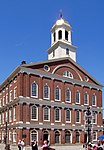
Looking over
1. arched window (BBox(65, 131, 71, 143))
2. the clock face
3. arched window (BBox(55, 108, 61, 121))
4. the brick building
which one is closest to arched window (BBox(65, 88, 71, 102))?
the brick building

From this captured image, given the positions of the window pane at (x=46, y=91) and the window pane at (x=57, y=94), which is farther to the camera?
the window pane at (x=57, y=94)

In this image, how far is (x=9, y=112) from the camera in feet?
177

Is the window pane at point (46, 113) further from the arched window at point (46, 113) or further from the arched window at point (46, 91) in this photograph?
the arched window at point (46, 91)

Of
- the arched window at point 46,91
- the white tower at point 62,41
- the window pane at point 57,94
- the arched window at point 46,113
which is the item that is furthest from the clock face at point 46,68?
the white tower at point 62,41

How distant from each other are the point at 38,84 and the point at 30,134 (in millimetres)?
8213

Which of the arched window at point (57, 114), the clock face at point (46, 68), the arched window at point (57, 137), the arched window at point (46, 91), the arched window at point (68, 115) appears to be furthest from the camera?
the arched window at point (68, 115)

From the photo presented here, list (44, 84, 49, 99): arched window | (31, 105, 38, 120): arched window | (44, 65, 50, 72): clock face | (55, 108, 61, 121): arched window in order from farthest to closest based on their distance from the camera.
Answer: (55, 108, 61, 121): arched window
(44, 65, 50, 72): clock face
(44, 84, 49, 99): arched window
(31, 105, 38, 120): arched window

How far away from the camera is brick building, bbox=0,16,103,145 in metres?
48.5

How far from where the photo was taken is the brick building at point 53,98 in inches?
1908

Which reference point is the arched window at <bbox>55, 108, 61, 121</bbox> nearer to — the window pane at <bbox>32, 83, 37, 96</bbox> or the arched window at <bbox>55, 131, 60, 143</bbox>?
the arched window at <bbox>55, 131, 60, 143</bbox>

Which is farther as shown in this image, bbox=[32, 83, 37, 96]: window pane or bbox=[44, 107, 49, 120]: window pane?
bbox=[44, 107, 49, 120]: window pane

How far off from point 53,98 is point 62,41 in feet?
43.3

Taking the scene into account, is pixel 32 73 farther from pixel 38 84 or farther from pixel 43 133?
pixel 43 133

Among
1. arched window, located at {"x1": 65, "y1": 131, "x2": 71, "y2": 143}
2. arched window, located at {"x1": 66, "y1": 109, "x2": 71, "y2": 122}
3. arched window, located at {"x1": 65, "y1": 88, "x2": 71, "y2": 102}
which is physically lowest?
arched window, located at {"x1": 65, "y1": 131, "x2": 71, "y2": 143}
